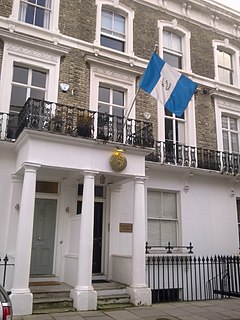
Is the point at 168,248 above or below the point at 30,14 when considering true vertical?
below

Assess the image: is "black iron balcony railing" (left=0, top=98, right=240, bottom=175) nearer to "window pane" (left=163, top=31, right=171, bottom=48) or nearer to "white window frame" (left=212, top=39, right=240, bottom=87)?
"window pane" (left=163, top=31, right=171, bottom=48)

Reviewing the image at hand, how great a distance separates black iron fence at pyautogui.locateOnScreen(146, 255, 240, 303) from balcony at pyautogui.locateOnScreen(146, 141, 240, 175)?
330 centimetres

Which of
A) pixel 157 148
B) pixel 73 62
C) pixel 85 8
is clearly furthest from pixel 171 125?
pixel 85 8

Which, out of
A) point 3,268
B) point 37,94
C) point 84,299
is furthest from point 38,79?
point 84,299

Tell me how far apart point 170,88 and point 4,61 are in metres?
5.15

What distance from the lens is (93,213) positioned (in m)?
9.17

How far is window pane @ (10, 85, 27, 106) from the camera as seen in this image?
10.6 metres

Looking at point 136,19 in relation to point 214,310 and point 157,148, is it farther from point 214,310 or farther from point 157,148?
point 214,310

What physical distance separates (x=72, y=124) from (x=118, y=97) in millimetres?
3483

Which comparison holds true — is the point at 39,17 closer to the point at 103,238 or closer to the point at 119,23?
the point at 119,23

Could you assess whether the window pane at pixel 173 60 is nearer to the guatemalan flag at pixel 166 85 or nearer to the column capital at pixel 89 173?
the guatemalan flag at pixel 166 85

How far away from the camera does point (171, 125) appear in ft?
43.3

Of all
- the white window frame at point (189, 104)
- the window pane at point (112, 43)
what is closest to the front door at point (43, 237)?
the white window frame at point (189, 104)

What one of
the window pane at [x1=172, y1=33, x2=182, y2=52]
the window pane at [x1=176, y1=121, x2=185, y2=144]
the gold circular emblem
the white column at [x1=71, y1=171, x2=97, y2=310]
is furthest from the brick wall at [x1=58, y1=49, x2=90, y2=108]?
the window pane at [x1=172, y1=33, x2=182, y2=52]
